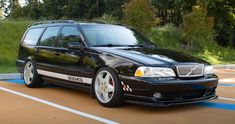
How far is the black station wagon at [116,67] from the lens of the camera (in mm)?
6594

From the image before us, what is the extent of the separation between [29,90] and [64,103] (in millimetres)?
1905

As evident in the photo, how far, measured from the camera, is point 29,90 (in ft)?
30.4

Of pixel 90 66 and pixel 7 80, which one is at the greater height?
pixel 90 66

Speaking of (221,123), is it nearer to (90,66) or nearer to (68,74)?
(90,66)

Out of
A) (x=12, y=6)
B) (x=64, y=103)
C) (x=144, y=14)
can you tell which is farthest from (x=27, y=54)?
(x=12, y=6)

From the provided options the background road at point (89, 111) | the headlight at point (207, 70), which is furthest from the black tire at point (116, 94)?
the headlight at point (207, 70)

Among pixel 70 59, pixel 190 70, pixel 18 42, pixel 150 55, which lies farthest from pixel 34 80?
pixel 18 42

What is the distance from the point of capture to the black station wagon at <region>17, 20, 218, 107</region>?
6.59 metres

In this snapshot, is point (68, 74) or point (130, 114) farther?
point (68, 74)

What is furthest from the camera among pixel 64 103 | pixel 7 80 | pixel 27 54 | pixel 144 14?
pixel 144 14

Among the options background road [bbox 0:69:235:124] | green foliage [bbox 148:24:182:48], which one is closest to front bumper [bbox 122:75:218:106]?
background road [bbox 0:69:235:124]

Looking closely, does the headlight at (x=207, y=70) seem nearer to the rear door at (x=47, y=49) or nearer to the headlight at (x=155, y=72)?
the headlight at (x=155, y=72)

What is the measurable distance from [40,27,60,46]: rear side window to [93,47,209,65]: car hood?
1680 millimetres

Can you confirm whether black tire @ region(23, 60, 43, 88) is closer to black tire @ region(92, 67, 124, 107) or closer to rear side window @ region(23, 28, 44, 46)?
rear side window @ region(23, 28, 44, 46)
